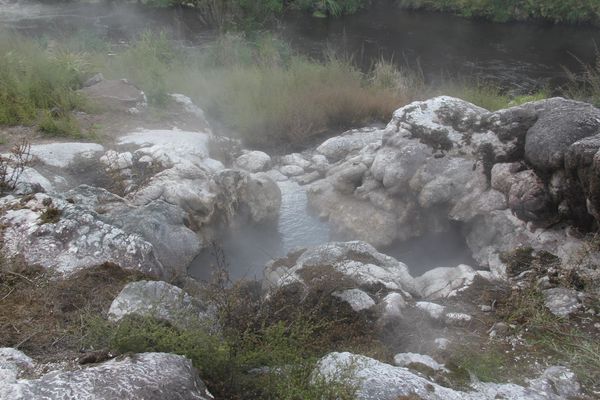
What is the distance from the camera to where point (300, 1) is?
20.2 metres

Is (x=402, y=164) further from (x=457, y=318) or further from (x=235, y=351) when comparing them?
(x=235, y=351)

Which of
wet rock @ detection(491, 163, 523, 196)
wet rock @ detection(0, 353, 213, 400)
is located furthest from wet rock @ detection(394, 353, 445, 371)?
wet rock @ detection(491, 163, 523, 196)

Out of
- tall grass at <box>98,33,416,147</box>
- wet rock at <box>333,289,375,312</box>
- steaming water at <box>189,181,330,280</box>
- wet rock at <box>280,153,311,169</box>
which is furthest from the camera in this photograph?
tall grass at <box>98,33,416,147</box>

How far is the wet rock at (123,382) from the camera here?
2580mm

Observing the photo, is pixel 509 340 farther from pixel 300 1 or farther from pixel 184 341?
pixel 300 1

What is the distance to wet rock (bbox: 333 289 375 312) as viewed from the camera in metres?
4.30

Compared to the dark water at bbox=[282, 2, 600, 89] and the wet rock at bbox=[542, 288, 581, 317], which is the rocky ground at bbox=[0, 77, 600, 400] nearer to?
the wet rock at bbox=[542, 288, 581, 317]

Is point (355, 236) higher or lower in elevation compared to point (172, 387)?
lower

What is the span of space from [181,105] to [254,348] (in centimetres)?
615

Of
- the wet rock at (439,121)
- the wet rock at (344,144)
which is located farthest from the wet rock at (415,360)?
the wet rock at (344,144)

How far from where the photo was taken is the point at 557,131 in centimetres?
545

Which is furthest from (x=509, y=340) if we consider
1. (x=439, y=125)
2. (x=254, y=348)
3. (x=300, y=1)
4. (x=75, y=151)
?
(x=300, y=1)

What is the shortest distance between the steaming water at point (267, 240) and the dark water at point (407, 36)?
24.1 feet

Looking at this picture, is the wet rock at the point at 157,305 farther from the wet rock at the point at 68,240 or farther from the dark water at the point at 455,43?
the dark water at the point at 455,43
